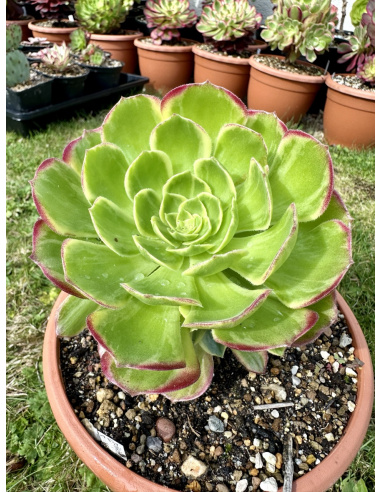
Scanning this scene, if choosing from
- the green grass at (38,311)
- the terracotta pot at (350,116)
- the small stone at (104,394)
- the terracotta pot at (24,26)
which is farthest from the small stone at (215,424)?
the terracotta pot at (24,26)

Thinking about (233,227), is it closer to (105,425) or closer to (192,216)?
(192,216)

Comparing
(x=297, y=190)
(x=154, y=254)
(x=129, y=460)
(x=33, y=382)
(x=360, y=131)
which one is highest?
(x=297, y=190)

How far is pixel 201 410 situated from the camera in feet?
2.81

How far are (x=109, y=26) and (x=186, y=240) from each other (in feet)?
10.3

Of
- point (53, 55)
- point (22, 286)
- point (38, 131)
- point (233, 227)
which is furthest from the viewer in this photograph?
point (53, 55)

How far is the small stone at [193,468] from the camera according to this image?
0.77m

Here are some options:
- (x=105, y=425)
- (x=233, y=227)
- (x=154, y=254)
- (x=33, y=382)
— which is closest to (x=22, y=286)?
(x=33, y=382)

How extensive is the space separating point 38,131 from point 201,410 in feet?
6.59

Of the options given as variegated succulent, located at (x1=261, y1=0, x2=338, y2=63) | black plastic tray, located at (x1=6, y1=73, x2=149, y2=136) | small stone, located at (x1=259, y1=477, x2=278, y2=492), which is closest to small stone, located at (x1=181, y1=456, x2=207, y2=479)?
small stone, located at (x1=259, y1=477, x2=278, y2=492)

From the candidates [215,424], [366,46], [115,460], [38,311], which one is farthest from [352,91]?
[115,460]

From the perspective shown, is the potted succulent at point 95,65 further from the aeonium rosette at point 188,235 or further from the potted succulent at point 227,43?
the aeonium rosette at point 188,235

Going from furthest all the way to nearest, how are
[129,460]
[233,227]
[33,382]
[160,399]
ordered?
[33,382], [160,399], [129,460], [233,227]

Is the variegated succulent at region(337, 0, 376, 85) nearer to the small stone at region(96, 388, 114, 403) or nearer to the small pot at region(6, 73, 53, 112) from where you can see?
the small pot at region(6, 73, 53, 112)

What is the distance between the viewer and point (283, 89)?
2588 millimetres
